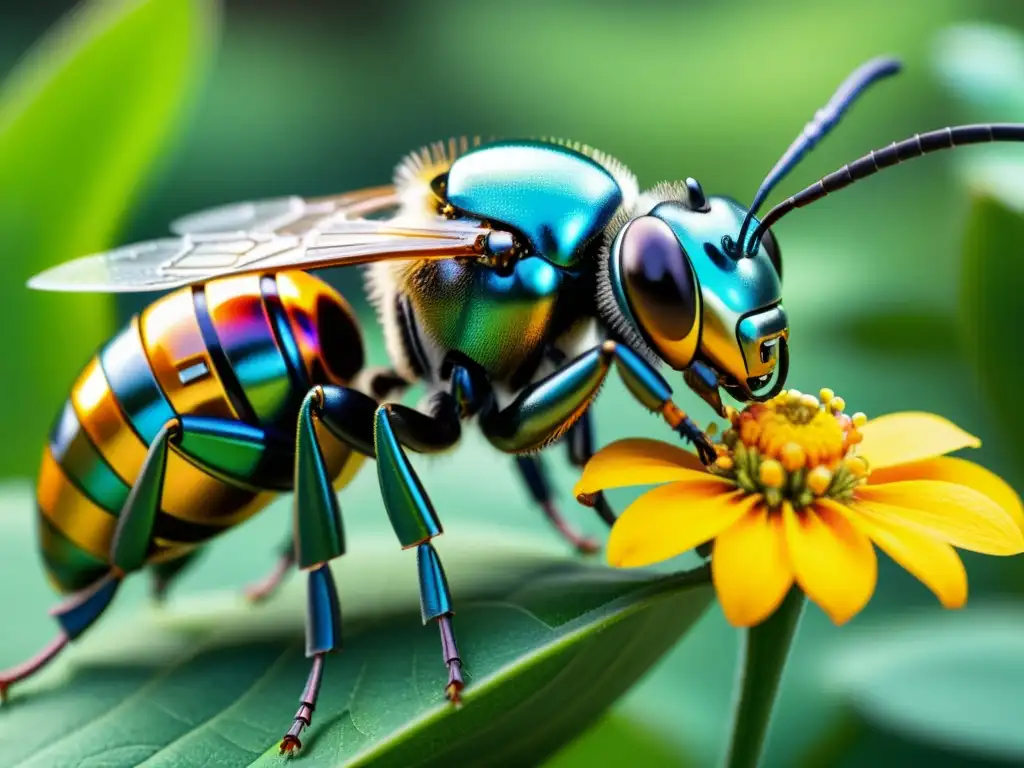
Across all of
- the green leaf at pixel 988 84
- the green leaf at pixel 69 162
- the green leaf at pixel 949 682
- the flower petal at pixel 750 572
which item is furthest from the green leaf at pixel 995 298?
the green leaf at pixel 69 162

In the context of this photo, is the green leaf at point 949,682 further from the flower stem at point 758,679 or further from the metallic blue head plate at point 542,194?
the metallic blue head plate at point 542,194

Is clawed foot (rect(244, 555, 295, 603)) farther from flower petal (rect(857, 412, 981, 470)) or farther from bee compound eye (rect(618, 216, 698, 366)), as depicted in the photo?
flower petal (rect(857, 412, 981, 470))

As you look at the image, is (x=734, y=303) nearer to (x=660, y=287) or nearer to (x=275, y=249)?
(x=660, y=287)

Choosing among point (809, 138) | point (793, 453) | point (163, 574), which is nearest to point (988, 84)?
point (809, 138)

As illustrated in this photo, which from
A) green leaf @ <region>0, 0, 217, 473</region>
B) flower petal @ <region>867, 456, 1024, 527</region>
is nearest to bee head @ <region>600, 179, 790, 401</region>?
flower petal @ <region>867, 456, 1024, 527</region>

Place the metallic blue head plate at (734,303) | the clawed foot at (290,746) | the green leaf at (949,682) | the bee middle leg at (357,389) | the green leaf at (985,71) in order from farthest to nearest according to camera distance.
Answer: the green leaf at (985,71) < the bee middle leg at (357,389) < the green leaf at (949,682) < the metallic blue head plate at (734,303) < the clawed foot at (290,746)

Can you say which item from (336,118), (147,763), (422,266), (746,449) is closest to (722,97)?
(336,118)
